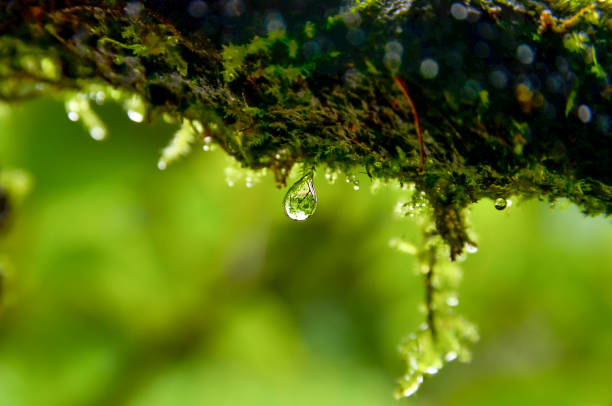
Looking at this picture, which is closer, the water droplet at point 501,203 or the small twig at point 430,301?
the water droplet at point 501,203

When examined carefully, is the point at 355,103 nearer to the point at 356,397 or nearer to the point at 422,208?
the point at 422,208

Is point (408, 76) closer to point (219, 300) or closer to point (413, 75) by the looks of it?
point (413, 75)

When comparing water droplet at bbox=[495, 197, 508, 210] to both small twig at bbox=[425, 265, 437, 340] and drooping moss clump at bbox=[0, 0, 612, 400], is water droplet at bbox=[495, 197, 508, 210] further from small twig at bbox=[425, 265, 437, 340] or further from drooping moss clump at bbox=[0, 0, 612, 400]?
small twig at bbox=[425, 265, 437, 340]

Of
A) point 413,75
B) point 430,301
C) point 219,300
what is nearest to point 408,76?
point 413,75

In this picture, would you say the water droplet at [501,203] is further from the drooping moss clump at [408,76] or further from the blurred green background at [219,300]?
the blurred green background at [219,300]

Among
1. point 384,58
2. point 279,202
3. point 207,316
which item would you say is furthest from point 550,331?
point 384,58

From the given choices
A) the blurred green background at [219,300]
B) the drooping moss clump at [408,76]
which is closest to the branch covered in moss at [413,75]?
the drooping moss clump at [408,76]

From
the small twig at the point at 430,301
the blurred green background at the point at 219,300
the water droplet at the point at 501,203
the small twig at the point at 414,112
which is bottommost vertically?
the blurred green background at the point at 219,300
